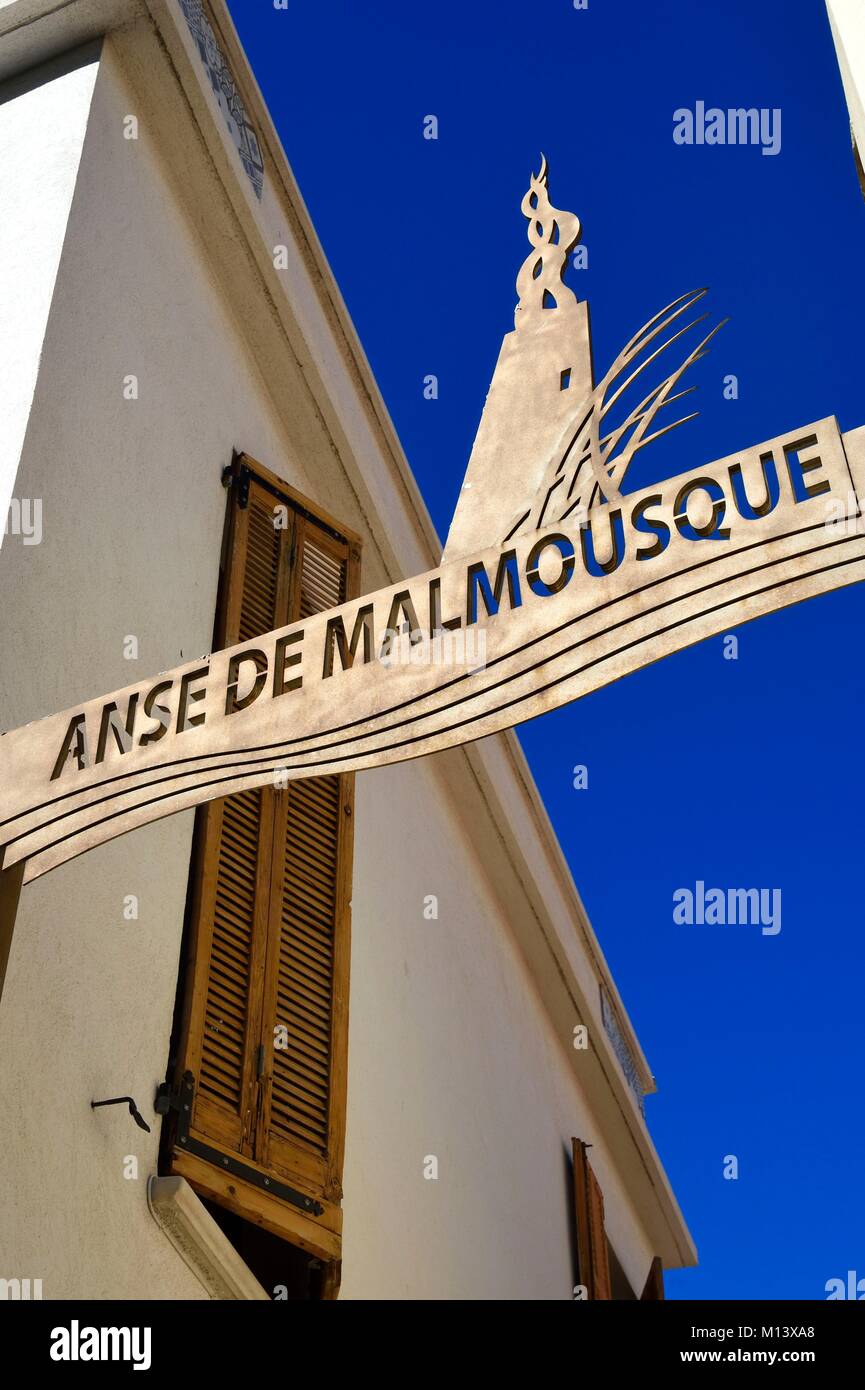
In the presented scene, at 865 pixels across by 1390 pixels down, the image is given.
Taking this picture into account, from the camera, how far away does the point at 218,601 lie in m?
5.35

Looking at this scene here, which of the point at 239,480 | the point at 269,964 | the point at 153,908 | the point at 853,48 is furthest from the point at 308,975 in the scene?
the point at 853,48

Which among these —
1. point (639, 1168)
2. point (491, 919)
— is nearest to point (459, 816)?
point (491, 919)

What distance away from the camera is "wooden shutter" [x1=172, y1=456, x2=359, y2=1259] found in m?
4.48

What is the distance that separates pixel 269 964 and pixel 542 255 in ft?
8.87

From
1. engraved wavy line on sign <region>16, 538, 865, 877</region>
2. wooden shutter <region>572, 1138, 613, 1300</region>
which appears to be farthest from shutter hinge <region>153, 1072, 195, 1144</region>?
wooden shutter <region>572, 1138, 613, 1300</region>

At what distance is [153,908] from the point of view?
14.7 feet

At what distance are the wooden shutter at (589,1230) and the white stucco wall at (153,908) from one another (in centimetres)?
36

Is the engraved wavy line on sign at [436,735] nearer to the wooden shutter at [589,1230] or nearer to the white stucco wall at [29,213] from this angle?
the white stucco wall at [29,213]

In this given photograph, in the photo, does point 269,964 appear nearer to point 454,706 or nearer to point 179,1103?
point 179,1103

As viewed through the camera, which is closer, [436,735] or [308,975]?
[436,735]

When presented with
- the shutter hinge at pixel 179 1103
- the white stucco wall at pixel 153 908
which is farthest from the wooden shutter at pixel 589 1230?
the shutter hinge at pixel 179 1103
